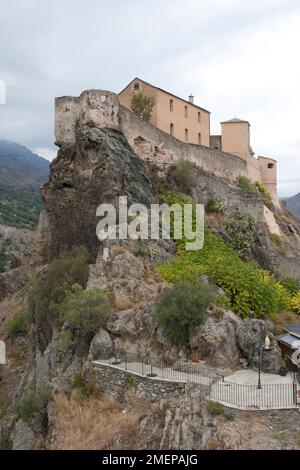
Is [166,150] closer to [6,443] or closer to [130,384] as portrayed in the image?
[130,384]

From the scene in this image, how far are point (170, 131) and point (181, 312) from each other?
2203cm

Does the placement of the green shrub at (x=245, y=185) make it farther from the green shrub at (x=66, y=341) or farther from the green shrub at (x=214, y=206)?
the green shrub at (x=66, y=341)

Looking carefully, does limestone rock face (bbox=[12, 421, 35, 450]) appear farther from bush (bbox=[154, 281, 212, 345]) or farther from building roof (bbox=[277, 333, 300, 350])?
building roof (bbox=[277, 333, 300, 350])

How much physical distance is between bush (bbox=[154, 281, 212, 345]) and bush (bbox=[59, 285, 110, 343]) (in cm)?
212

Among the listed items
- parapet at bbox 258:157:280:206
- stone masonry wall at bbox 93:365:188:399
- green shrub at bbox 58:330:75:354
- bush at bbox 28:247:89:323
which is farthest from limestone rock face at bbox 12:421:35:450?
parapet at bbox 258:157:280:206

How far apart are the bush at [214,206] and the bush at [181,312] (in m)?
15.6

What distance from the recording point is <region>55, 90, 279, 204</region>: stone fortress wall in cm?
3038

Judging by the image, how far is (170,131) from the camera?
Result: 37.8 m

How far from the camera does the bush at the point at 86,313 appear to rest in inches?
760

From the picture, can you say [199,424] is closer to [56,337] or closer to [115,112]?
[56,337]

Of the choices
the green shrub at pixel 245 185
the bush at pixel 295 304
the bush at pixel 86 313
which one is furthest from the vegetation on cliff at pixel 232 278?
the green shrub at pixel 245 185

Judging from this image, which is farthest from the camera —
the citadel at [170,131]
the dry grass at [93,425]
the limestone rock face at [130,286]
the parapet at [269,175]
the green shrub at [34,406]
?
the parapet at [269,175]
